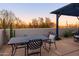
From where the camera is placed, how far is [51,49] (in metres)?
3.57

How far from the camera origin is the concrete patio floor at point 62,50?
3.22 meters

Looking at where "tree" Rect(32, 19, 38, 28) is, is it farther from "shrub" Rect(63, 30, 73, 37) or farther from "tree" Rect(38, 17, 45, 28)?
"shrub" Rect(63, 30, 73, 37)

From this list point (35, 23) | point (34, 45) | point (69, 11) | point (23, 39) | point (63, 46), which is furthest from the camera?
point (69, 11)

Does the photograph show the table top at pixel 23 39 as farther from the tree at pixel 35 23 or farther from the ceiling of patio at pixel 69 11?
the ceiling of patio at pixel 69 11

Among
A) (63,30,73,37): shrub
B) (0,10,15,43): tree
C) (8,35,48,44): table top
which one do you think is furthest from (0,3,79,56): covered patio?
(0,10,15,43): tree

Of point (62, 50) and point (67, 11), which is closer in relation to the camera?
point (62, 50)

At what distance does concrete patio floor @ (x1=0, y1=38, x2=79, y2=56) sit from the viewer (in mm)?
3217

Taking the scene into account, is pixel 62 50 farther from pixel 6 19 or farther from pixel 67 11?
pixel 6 19

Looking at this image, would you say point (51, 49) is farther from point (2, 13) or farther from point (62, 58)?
point (2, 13)

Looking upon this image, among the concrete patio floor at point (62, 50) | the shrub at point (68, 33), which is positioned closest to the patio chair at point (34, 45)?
the concrete patio floor at point (62, 50)

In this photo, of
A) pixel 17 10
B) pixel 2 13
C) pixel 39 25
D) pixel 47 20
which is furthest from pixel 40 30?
pixel 2 13

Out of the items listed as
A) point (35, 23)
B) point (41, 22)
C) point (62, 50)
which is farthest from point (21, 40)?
point (62, 50)

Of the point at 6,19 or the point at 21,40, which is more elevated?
the point at 6,19

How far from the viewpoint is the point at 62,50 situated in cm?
342
